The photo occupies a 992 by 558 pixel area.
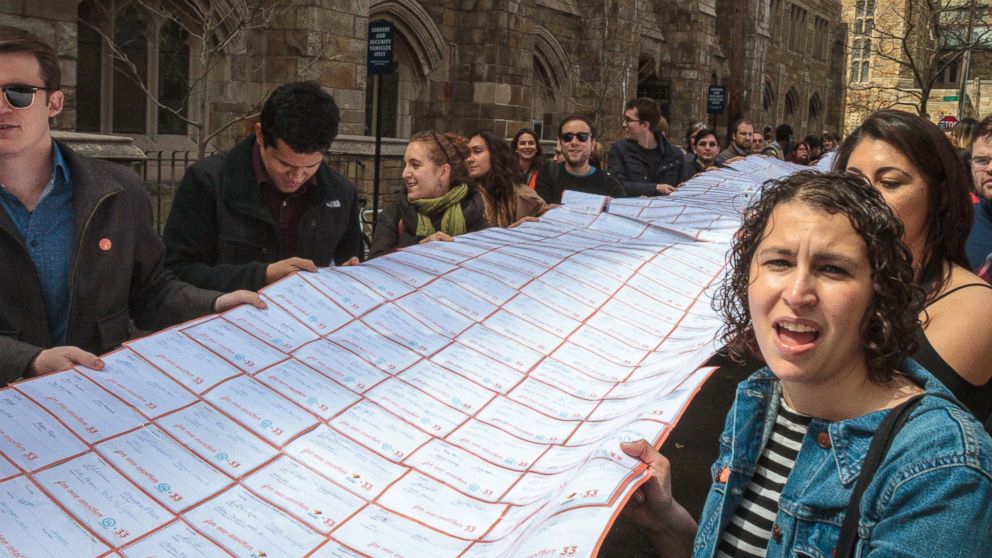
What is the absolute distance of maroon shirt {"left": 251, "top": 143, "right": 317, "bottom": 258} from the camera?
146 inches

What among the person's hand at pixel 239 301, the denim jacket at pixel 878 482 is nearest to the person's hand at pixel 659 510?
the denim jacket at pixel 878 482

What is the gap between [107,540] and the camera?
1730 mm

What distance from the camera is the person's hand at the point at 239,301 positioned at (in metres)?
2.73

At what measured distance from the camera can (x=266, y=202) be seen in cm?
372

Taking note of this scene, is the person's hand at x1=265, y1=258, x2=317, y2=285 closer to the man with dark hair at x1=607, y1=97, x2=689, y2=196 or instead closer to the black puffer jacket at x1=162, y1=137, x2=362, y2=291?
the black puffer jacket at x1=162, y1=137, x2=362, y2=291

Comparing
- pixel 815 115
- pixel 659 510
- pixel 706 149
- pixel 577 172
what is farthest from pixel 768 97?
pixel 659 510

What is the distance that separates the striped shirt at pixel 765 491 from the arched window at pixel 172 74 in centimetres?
1243

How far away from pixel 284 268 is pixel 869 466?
2119 millimetres

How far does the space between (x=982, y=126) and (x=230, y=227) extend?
11.9 ft

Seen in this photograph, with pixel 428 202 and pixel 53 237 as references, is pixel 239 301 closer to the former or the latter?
pixel 53 237

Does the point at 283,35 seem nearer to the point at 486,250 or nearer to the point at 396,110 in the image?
the point at 396,110

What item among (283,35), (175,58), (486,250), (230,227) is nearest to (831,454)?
(486,250)

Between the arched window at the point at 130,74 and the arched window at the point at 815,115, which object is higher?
the arched window at the point at 815,115

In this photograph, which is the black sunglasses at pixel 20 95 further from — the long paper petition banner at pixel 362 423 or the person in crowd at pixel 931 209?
the person in crowd at pixel 931 209
